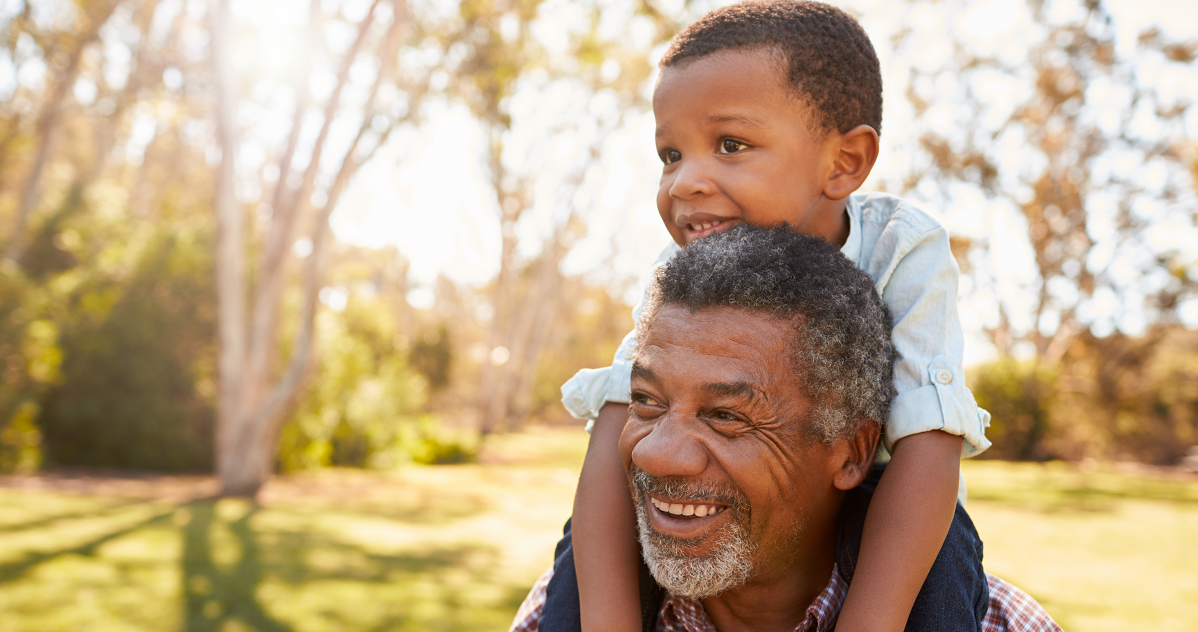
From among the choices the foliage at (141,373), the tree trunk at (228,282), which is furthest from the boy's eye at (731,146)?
the foliage at (141,373)

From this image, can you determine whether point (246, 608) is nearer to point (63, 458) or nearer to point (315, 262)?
point (315, 262)

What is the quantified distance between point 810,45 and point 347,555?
7.45 metres

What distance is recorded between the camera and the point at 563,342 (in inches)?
2046

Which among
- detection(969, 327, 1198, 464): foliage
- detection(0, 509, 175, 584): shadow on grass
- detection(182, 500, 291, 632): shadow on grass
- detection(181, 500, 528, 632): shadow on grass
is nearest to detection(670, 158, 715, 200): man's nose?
detection(181, 500, 528, 632): shadow on grass

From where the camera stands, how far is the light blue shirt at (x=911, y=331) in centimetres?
159

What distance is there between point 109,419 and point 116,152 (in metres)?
28.1

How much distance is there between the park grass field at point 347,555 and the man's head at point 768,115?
5064 mm

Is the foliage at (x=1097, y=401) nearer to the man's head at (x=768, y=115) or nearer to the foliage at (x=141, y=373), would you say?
the foliage at (x=141, y=373)

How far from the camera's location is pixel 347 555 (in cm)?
790

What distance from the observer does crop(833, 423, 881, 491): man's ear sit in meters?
1.68

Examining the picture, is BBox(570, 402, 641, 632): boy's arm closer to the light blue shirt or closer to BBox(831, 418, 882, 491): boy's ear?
the light blue shirt

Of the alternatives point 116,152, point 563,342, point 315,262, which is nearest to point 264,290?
point 315,262

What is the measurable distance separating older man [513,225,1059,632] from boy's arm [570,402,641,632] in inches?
5.9

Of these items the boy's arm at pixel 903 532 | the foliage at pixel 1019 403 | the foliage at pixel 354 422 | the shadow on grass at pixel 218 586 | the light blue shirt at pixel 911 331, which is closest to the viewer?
the boy's arm at pixel 903 532
